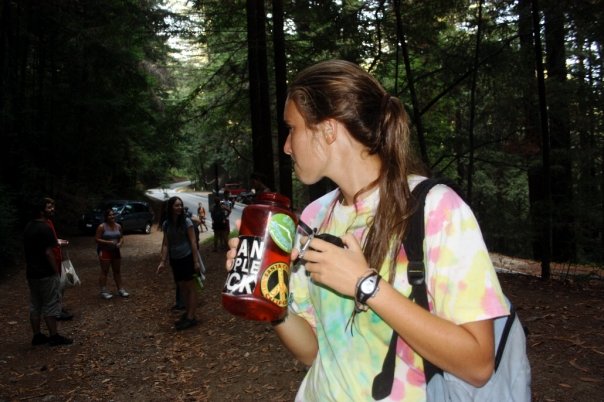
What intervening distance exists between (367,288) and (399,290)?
182 mm

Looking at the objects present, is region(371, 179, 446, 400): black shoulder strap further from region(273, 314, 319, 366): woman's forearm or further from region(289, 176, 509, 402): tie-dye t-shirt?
region(273, 314, 319, 366): woman's forearm

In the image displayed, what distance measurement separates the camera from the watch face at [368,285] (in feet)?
3.97

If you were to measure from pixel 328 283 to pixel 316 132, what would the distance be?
1.71ft

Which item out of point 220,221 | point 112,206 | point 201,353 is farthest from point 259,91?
point 112,206

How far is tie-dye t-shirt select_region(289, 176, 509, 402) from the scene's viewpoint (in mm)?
1215

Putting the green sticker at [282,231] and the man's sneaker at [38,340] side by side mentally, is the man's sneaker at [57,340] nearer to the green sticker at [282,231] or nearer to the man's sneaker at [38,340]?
the man's sneaker at [38,340]

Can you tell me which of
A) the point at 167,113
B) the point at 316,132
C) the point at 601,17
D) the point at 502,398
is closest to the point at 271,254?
the point at 316,132

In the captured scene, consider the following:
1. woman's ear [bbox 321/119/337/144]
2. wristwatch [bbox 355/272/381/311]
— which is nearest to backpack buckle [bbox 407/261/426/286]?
wristwatch [bbox 355/272/381/311]

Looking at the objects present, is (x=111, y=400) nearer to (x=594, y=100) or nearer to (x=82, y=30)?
(x=594, y=100)

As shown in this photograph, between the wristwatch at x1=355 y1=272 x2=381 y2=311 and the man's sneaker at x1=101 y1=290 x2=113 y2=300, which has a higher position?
the wristwatch at x1=355 y1=272 x2=381 y2=311

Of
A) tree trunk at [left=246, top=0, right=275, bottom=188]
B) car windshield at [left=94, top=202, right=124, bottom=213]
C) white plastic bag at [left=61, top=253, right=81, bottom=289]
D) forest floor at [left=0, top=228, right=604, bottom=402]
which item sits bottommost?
forest floor at [left=0, top=228, right=604, bottom=402]

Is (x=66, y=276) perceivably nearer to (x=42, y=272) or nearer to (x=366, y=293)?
(x=42, y=272)

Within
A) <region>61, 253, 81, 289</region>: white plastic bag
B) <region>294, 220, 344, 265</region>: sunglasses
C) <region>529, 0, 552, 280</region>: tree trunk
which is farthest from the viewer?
<region>529, 0, 552, 280</region>: tree trunk

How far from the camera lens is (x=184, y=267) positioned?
8148mm
